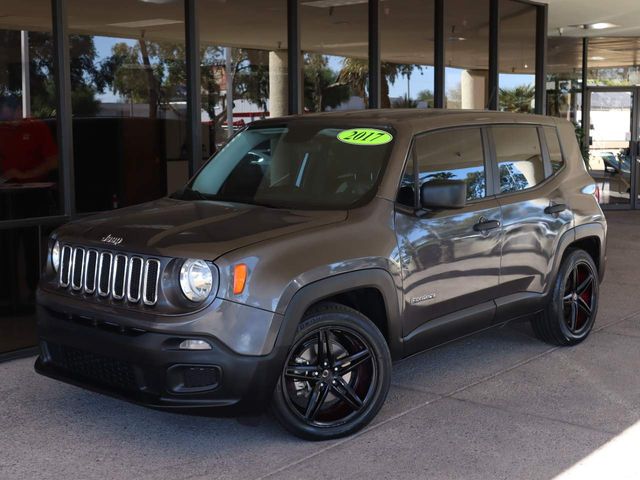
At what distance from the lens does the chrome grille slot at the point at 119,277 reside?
14.2 feet

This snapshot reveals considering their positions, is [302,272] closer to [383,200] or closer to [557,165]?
[383,200]

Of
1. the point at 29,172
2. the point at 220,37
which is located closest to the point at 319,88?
the point at 220,37

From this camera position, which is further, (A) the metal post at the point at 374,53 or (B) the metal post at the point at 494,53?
(B) the metal post at the point at 494,53

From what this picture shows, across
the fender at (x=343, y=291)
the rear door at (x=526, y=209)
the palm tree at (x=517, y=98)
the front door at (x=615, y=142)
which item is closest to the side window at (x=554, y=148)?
the rear door at (x=526, y=209)

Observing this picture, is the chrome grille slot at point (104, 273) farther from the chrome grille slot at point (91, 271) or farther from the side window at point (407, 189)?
the side window at point (407, 189)

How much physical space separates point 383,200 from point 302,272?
810 mm

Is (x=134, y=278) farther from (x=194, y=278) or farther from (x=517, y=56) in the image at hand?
(x=517, y=56)

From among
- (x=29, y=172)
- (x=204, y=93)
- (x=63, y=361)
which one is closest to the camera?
(x=63, y=361)

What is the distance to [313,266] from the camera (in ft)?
14.2

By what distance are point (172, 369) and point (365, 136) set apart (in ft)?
6.36

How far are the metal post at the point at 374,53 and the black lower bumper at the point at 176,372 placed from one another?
21.0 feet

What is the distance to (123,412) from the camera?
16.5 feet

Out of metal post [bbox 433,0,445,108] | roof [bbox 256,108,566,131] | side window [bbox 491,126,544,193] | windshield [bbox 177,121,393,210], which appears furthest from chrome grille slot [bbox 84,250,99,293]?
metal post [bbox 433,0,445,108]

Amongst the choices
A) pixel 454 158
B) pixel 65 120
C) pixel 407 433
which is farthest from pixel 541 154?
pixel 65 120
